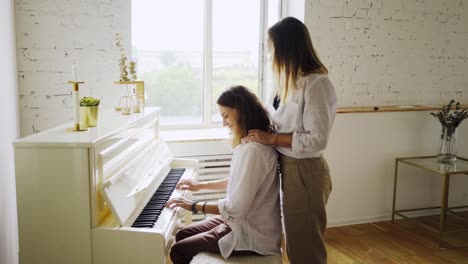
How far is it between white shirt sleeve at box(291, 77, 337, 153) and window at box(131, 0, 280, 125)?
6.15 feet

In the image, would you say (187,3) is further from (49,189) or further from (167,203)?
(49,189)

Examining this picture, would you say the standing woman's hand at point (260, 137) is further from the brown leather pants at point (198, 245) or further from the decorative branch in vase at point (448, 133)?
the decorative branch in vase at point (448, 133)

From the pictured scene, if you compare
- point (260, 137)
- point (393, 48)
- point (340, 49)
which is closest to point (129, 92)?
point (260, 137)

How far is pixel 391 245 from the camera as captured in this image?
3.45m

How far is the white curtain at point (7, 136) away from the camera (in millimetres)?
A: 2340

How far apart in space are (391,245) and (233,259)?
1.97m

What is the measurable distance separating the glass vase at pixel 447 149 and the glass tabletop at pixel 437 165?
5 centimetres

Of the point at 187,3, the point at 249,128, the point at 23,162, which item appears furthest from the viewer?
the point at 187,3

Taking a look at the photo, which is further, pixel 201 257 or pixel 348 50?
pixel 348 50

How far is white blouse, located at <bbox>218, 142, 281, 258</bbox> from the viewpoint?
1914mm

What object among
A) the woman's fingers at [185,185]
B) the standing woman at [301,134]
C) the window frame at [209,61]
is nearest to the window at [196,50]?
the window frame at [209,61]

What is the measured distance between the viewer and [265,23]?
387cm

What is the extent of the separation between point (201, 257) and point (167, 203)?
0.33 meters

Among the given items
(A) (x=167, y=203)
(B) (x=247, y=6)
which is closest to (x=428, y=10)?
(B) (x=247, y=6)
